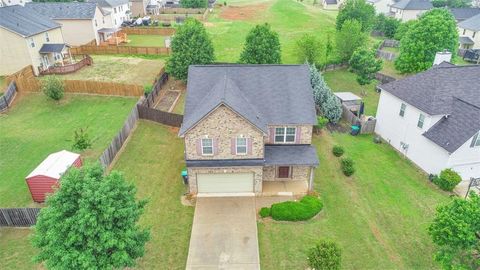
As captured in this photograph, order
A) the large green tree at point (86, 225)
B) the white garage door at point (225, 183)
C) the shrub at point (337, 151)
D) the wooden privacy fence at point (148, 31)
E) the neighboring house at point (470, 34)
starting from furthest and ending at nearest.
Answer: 1. the wooden privacy fence at point (148, 31)
2. the neighboring house at point (470, 34)
3. the shrub at point (337, 151)
4. the white garage door at point (225, 183)
5. the large green tree at point (86, 225)

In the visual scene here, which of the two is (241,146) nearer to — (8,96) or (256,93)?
(256,93)

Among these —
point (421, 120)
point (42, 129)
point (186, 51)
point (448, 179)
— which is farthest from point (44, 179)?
point (421, 120)

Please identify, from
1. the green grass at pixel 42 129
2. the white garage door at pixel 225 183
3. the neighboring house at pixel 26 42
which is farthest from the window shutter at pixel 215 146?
the neighboring house at pixel 26 42

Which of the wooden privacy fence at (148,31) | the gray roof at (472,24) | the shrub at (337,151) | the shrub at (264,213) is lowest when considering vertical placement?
the shrub at (264,213)

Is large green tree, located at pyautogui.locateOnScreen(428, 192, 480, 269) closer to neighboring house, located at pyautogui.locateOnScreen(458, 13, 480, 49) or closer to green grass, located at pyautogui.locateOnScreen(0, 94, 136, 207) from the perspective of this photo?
green grass, located at pyautogui.locateOnScreen(0, 94, 136, 207)

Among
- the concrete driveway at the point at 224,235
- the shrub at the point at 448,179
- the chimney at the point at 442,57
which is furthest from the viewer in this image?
the chimney at the point at 442,57

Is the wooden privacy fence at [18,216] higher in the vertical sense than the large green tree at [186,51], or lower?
lower

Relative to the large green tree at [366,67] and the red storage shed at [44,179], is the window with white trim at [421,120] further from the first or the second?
the red storage shed at [44,179]

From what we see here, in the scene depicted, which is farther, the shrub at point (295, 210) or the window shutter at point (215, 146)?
the window shutter at point (215, 146)
